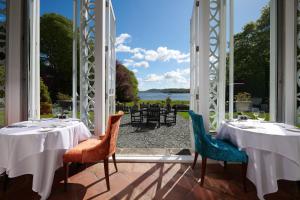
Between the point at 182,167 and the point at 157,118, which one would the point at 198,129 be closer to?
the point at 182,167

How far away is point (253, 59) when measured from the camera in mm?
4797

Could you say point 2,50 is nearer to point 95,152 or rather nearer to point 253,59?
point 95,152

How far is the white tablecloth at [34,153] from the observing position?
183 cm

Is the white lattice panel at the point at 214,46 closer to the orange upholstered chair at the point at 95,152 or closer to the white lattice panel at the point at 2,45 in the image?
the orange upholstered chair at the point at 95,152

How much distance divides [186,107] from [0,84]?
11.6 meters

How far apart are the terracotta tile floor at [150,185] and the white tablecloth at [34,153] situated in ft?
1.12

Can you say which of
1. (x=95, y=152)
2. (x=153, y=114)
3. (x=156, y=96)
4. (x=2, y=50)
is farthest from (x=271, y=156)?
(x=156, y=96)

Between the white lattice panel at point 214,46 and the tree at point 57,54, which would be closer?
the white lattice panel at point 214,46

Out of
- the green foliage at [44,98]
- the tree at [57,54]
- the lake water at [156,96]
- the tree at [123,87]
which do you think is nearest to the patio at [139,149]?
the tree at [57,54]

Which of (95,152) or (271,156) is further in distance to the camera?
(95,152)

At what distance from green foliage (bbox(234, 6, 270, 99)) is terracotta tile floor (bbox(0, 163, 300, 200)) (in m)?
2.32

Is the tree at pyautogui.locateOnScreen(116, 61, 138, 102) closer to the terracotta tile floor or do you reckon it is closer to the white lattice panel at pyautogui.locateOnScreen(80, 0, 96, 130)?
the white lattice panel at pyautogui.locateOnScreen(80, 0, 96, 130)

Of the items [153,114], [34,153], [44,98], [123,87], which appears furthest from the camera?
[123,87]

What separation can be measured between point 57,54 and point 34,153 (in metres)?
3.99
